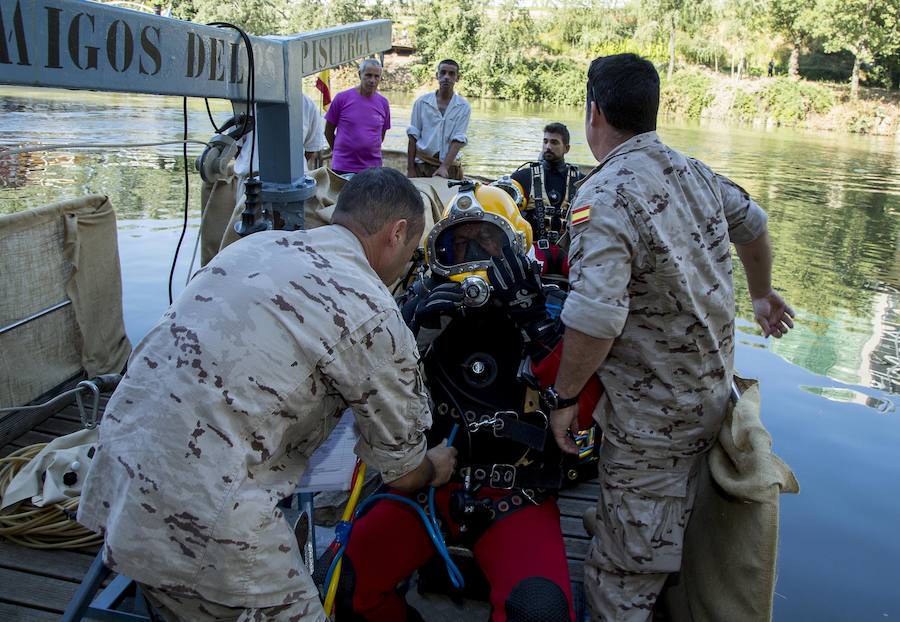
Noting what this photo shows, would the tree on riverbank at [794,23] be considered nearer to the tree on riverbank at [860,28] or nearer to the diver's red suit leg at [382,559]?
the tree on riverbank at [860,28]

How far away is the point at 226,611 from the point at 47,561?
1.50 metres

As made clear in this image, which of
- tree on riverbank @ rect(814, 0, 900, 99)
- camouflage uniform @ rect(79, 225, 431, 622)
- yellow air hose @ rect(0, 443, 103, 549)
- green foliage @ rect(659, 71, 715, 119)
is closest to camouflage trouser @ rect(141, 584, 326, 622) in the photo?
camouflage uniform @ rect(79, 225, 431, 622)

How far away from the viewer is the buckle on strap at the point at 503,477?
2.41 metres

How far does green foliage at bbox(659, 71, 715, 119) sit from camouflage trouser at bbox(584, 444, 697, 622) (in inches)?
1498

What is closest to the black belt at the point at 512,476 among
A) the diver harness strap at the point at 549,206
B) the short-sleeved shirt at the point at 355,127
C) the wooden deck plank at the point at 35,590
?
the wooden deck plank at the point at 35,590

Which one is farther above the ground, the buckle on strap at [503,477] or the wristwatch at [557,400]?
the wristwatch at [557,400]

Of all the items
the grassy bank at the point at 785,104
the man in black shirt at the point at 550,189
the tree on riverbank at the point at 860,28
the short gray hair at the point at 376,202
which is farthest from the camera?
the tree on riverbank at the point at 860,28

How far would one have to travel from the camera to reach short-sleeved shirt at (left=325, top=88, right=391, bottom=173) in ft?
23.7

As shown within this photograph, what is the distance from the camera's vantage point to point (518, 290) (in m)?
2.40

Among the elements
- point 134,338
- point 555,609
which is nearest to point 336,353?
point 555,609

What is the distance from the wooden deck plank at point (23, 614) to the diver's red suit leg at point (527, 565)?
1.42 m

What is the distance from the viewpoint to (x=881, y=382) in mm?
6656

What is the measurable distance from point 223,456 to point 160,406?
0.17m

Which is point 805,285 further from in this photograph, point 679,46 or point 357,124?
point 679,46
